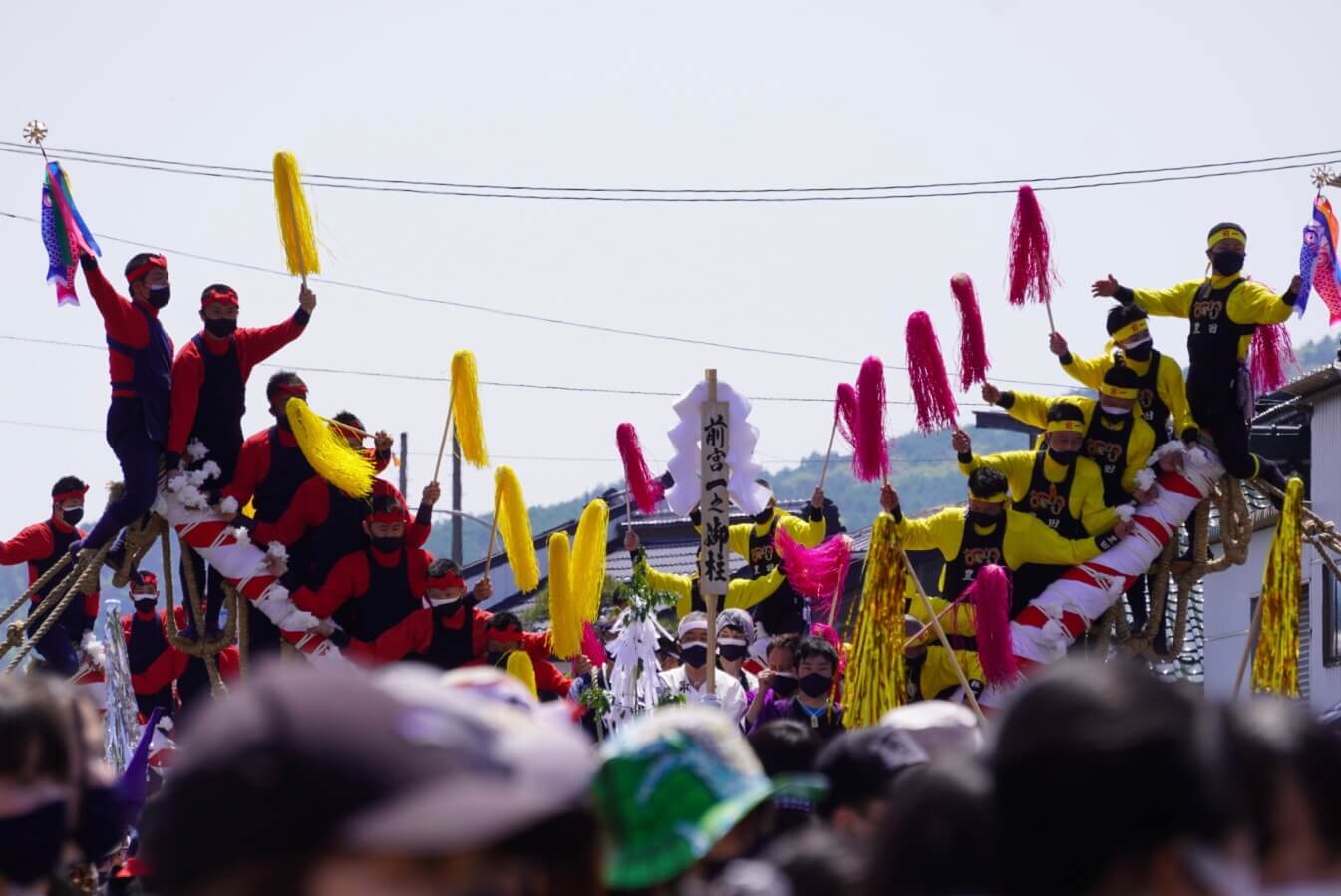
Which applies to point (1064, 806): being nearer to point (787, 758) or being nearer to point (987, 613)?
point (787, 758)

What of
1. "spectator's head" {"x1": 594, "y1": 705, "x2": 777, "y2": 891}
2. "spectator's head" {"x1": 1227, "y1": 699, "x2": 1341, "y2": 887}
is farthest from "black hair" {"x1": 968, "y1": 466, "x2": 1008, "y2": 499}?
"spectator's head" {"x1": 594, "y1": 705, "x2": 777, "y2": 891}

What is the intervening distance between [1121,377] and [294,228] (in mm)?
4551

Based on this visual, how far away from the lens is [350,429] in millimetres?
10812

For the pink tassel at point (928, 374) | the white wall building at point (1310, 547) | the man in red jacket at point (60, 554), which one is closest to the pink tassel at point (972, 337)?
the pink tassel at point (928, 374)

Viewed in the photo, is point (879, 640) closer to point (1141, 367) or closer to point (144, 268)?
point (1141, 367)

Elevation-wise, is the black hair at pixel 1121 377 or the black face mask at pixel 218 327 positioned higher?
the black face mask at pixel 218 327

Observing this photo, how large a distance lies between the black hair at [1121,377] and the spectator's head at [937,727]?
697 centimetres

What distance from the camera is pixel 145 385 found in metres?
9.99

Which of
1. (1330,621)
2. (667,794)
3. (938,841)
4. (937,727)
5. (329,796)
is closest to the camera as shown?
(329,796)

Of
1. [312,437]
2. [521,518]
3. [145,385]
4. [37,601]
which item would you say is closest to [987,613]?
[521,518]

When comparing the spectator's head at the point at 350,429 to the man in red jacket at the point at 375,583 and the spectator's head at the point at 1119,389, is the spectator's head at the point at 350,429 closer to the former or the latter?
the man in red jacket at the point at 375,583

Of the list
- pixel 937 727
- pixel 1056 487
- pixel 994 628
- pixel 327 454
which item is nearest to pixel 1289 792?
pixel 937 727

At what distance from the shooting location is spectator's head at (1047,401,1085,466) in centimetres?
1071

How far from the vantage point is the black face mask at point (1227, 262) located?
10.3 m
